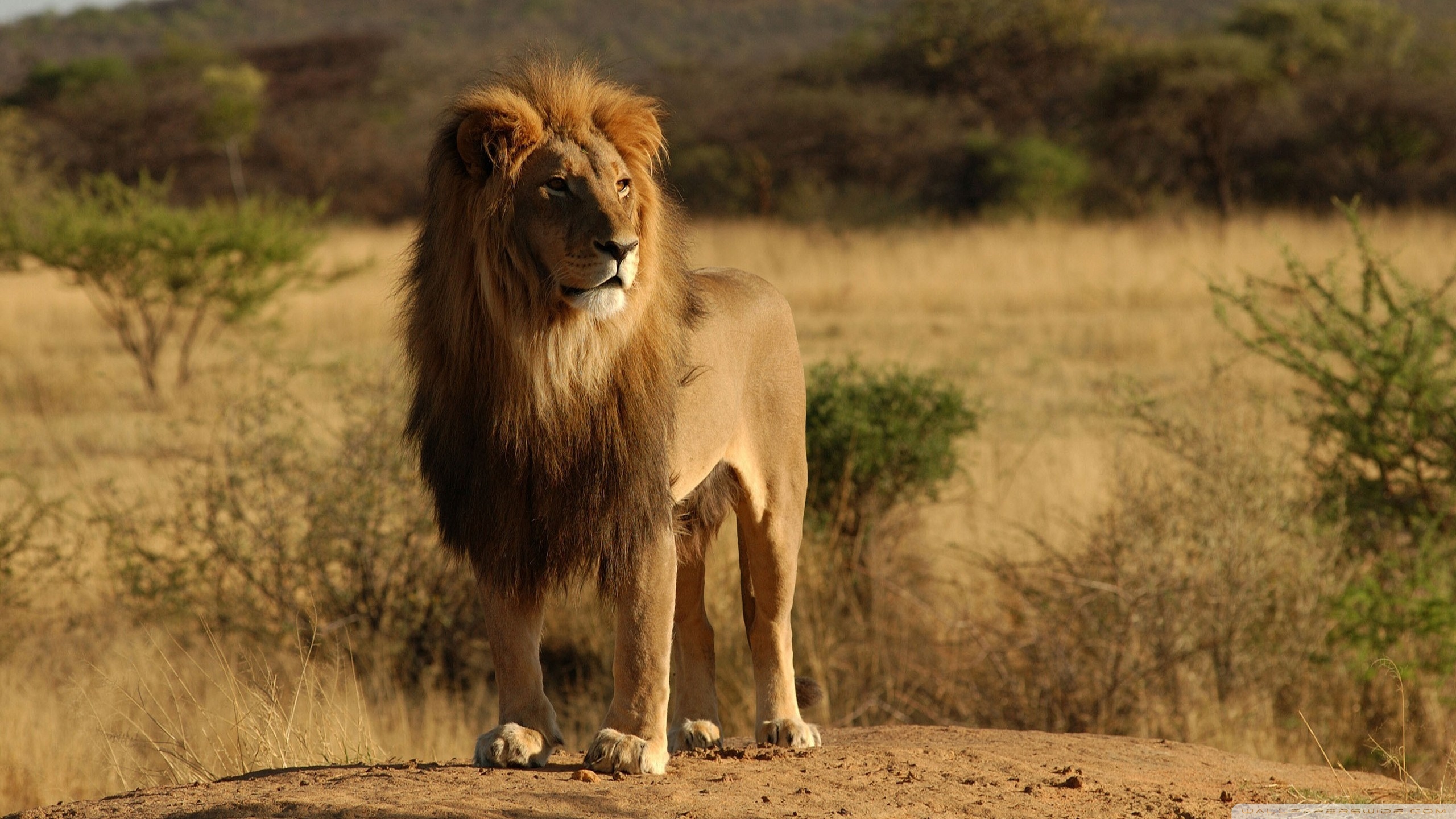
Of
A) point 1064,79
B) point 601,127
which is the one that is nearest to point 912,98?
Answer: point 1064,79

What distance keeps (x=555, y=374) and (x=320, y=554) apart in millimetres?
4240

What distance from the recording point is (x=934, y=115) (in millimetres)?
34875

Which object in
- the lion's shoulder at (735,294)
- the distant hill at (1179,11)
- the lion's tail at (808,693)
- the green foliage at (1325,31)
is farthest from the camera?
the distant hill at (1179,11)

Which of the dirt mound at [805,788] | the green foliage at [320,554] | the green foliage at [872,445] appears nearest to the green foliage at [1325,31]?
the green foliage at [872,445]

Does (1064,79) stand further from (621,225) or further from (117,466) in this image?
(621,225)

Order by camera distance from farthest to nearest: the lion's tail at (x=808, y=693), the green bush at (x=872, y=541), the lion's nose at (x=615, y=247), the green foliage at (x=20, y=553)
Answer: the green foliage at (x=20, y=553)
the green bush at (x=872, y=541)
the lion's tail at (x=808, y=693)
the lion's nose at (x=615, y=247)

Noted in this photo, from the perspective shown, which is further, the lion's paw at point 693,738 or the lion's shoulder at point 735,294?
the lion's paw at point 693,738

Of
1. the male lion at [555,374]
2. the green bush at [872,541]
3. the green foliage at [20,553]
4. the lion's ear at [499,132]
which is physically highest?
the lion's ear at [499,132]

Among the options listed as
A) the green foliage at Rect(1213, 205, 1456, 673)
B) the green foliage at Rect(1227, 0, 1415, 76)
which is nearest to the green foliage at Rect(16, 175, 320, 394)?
the green foliage at Rect(1213, 205, 1456, 673)

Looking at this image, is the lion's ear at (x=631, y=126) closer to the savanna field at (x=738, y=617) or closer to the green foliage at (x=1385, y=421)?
the savanna field at (x=738, y=617)

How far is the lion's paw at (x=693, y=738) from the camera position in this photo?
4.54 metres

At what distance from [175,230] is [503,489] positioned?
37.4ft

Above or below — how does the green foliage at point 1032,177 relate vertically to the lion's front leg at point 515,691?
above

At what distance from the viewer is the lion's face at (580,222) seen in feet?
11.7
